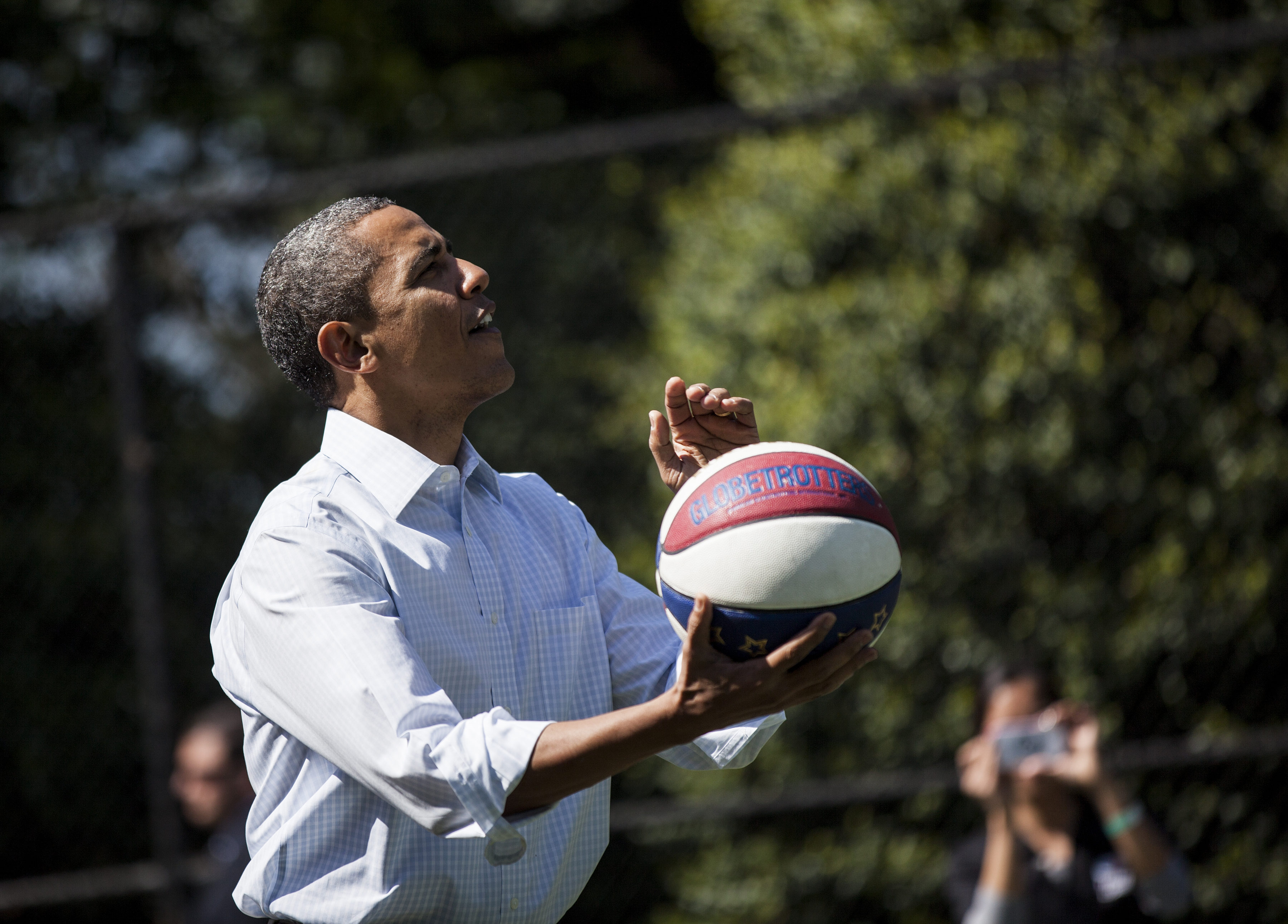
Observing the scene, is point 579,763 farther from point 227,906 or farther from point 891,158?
point 891,158

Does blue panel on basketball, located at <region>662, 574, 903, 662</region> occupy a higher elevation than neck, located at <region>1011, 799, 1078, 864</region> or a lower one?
higher

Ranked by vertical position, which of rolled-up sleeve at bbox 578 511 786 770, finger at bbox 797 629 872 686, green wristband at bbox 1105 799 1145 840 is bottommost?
green wristband at bbox 1105 799 1145 840

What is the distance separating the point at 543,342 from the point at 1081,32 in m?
2.53

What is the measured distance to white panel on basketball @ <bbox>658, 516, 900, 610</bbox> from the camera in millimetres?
2100

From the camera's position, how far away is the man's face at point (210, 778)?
4773mm

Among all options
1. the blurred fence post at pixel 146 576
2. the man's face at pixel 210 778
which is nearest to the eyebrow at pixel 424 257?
the man's face at pixel 210 778

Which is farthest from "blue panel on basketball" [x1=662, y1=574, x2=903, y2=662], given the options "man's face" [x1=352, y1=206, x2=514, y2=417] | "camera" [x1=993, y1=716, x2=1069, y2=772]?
"camera" [x1=993, y1=716, x2=1069, y2=772]

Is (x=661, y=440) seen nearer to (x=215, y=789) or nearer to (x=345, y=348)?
(x=345, y=348)

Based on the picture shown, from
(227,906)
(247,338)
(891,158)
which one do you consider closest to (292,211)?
(247,338)

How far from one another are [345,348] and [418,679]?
0.76 m

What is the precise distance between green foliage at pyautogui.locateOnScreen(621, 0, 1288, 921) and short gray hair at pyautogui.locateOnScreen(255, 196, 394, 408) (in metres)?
2.78

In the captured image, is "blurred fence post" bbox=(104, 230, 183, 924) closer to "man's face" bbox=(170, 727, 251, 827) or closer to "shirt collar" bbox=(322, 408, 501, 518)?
"man's face" bbox=(170, 727, 251, 827)

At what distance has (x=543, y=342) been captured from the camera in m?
6.00

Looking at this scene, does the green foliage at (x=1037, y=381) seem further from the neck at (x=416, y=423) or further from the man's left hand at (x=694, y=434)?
the neck at (x=416, y=423)
